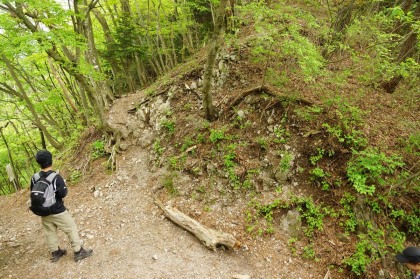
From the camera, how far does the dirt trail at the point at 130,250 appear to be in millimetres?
4992

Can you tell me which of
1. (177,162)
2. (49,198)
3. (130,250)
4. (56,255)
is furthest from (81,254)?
(177,162)

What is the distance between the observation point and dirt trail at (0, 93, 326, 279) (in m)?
4.99

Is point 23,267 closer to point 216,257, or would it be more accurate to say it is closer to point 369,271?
point 216,257

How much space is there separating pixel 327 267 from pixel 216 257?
2.55 m

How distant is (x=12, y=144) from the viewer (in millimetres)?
18750

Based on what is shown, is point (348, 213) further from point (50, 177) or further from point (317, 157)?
point (50, 177)

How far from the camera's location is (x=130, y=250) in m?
5.52

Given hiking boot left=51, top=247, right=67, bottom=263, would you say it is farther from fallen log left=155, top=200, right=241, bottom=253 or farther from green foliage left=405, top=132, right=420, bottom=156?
green foliage left=405, top=132, right=420, bottom=156

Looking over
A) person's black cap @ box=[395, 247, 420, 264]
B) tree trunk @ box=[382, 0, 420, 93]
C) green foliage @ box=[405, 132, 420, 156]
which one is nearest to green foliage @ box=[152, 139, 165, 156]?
person's black cap @ box=[395, 247, 420, 264]

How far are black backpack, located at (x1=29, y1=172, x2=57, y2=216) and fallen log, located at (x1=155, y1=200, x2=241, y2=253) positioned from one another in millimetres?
2866

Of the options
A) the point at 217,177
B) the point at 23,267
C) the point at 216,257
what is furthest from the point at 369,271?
the point at 23,267

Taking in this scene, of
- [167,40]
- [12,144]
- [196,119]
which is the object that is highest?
[167,40]

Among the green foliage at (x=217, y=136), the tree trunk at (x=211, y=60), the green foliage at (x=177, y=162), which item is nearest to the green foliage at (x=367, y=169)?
the green foliage at (x=217, y=136)

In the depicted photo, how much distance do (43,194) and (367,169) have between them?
7.45 meters
